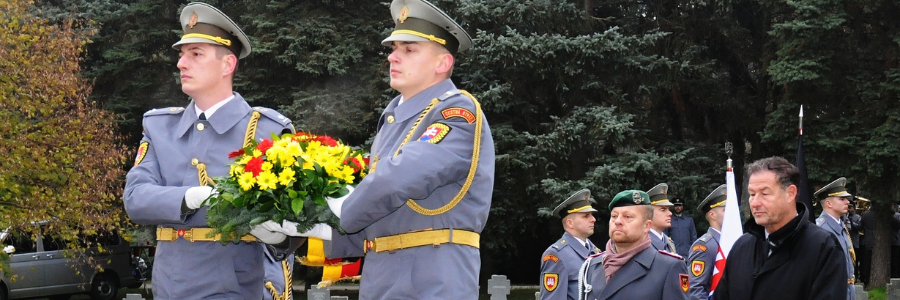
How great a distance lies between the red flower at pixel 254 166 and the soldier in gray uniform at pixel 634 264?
2.61 metres

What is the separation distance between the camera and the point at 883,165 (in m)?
19.4

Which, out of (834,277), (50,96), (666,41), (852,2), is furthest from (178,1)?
(834,277)

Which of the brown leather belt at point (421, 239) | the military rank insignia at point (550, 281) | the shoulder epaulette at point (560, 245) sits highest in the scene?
the brown leather belt at point (421, 239)

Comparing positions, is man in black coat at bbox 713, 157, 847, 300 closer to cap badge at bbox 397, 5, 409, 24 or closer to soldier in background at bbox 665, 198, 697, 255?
cap badge at bbox 397, 5, 409, 24

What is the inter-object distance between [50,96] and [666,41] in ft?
39.7

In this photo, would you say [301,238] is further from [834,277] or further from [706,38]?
[706,38]

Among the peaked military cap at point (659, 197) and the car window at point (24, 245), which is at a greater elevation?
the peaked military cap at point (659, 197)

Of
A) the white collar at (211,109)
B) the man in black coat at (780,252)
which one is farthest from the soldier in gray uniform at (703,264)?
the white collar at (211,109)

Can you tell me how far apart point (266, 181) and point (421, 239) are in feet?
2.19

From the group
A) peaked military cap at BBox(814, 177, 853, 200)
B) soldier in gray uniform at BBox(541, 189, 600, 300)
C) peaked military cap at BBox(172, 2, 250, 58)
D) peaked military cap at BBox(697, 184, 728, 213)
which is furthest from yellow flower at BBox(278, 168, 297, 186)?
peaked military cap at BBox(814, 177, 853, 200)

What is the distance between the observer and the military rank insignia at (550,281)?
Answer: 28.6 ft

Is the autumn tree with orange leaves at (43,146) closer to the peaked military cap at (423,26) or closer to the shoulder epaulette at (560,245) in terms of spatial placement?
the shoulder epaulette at (560,245)

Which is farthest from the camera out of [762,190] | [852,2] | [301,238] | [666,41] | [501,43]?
[666,41]

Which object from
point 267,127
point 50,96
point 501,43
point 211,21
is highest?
point 501,43
